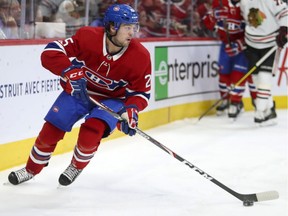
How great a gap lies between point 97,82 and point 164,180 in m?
0.73

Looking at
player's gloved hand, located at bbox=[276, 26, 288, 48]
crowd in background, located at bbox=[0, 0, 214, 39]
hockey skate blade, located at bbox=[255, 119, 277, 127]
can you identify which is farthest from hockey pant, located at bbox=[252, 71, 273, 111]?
crowd in background, located at bbox=[0, 0, 214, 39]

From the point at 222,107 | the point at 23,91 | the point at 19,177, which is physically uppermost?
the point at 23,91

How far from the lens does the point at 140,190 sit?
3.75 metres

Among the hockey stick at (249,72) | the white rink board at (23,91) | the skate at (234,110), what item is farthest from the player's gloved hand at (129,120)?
the skate at (234,110)

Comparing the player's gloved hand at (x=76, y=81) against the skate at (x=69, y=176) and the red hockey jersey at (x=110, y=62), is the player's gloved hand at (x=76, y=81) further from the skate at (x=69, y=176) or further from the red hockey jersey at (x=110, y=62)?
the skate at (x=69, y=176)

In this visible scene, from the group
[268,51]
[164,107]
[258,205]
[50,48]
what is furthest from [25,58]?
[268,51]

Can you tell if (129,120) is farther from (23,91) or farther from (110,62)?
(23,91)

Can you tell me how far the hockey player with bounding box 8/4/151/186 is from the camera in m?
3.47

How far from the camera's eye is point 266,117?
21.1 ft

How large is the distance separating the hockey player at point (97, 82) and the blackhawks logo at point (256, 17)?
2769 millimetres

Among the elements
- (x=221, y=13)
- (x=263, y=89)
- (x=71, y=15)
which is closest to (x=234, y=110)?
(x=263, y=89)

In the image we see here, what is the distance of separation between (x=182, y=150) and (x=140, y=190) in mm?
1386

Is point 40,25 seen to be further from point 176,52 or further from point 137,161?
point 176,52

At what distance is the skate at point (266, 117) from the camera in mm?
6312
